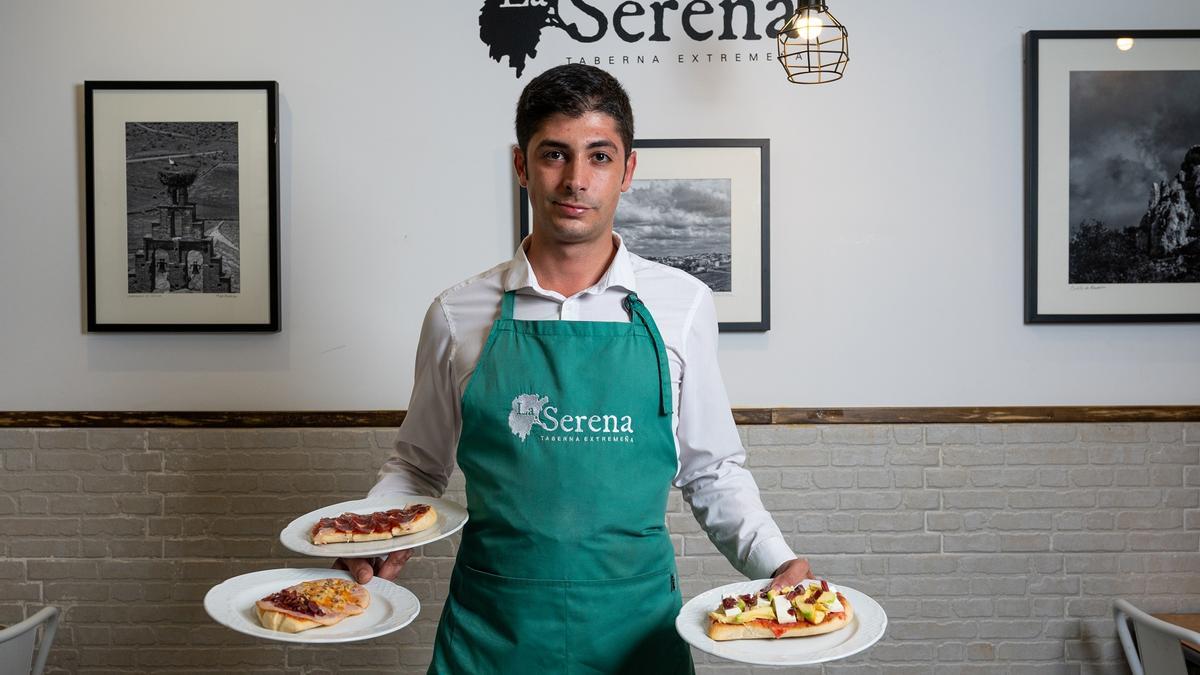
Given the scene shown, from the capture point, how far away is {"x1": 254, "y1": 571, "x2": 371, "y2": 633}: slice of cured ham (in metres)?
1.53

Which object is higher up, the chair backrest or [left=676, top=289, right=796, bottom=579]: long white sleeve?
[left=676, top=289, right=796, bottom=579]: long white sleeve

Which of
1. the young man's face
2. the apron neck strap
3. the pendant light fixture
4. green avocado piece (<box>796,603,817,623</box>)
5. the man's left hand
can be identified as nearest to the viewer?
green avocado piece (<box>796,603,817,623</box>)

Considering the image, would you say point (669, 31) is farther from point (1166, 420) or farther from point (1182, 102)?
point (1166, 420)

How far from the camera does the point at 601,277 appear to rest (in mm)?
1884

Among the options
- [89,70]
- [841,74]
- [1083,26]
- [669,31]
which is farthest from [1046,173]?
[89,70]

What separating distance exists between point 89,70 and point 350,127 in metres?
0.86

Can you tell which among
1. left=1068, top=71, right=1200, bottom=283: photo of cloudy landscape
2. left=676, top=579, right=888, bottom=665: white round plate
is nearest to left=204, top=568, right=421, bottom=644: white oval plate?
left=676, top=579, right=888, bottom=665: white round plate

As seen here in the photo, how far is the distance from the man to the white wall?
3.92 feet

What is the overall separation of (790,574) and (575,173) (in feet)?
2.68

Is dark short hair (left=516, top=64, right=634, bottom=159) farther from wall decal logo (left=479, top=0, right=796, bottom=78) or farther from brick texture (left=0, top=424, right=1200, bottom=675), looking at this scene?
brick texture (left=0, top=424, right=1200, bottom=675)

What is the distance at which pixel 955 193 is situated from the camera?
10.1 feet

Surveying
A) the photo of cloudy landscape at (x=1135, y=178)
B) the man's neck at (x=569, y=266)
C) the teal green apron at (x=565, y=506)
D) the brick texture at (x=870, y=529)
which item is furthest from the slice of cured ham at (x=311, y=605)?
the photo of cloudy landscape at (x=1135, y=178)

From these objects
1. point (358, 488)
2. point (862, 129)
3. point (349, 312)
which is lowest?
point (358, 488)

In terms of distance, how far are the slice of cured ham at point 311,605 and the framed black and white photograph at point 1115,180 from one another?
7.68 ft
